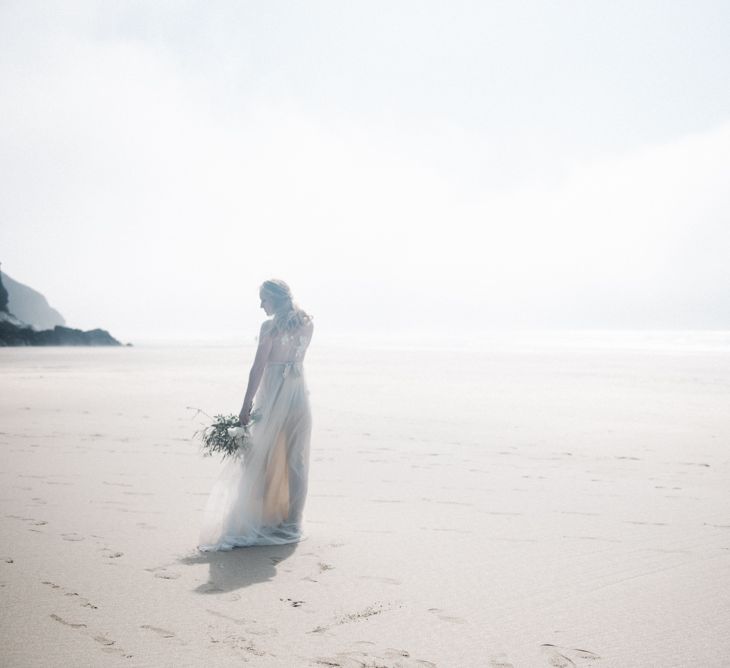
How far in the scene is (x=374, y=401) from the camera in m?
17.2

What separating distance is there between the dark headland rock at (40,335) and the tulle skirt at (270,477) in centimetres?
6768

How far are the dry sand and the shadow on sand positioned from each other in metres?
0.03

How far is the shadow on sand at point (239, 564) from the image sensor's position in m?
4.46

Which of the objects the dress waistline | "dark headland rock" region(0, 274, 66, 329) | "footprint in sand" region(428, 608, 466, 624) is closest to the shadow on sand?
"footprint in sand" region(428, 608, 466, 624)

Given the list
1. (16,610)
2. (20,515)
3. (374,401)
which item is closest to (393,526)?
(16,610)

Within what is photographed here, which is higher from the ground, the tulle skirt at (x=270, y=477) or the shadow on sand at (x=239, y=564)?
the tulle skirt at (x=270, y=477)

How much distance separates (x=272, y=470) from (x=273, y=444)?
247 mm

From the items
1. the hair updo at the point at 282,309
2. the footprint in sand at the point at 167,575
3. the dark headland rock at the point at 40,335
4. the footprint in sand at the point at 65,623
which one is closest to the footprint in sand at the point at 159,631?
the footprint in sand at the point at 65,623

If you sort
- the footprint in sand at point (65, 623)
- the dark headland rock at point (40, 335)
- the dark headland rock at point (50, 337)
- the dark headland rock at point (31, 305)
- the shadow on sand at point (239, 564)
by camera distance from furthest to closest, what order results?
the dark headland rock at point (31, 305)
the dark headland rock at point (40, 335)
the dark headland rock at point (50, 337)
the shadow on sand at point (239, 564)
the footprint in sand at point (65, 623)

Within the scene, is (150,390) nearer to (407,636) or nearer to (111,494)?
(111,494)

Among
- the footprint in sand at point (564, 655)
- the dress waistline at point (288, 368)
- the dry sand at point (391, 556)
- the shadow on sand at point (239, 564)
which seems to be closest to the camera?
the footprint in sand at point (564, 655)

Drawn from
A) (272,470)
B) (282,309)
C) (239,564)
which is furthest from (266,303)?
(239,564)

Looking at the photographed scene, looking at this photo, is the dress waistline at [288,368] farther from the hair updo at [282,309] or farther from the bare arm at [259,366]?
the hair updo at [282,309]

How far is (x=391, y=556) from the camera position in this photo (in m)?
5.13
